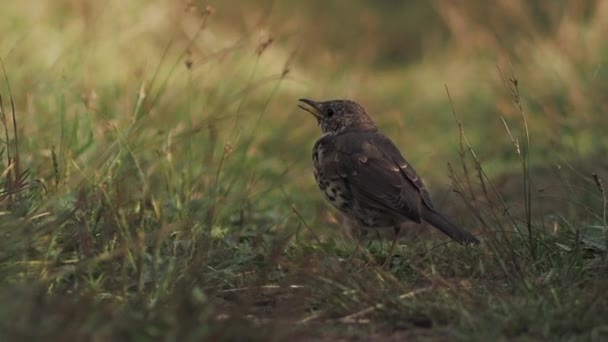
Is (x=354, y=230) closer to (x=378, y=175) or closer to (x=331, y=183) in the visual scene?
(x=331, y=183)

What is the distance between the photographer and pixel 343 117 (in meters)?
6.16

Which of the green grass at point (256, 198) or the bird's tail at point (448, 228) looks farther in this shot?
the bird's tail at point (448, 228)

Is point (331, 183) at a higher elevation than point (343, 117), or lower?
lower

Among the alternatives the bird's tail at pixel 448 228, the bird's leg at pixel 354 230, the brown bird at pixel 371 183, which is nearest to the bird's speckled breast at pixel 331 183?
the brown bird at pixel 371 183

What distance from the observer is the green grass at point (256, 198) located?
378 centimetres

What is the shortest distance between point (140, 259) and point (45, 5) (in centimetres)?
585

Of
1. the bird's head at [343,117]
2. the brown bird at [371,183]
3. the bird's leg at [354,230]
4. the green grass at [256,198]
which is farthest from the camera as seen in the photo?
the bird's head at [343,117]

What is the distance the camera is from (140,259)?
4.05 meters

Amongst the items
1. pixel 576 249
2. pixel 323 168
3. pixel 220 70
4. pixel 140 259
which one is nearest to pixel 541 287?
pixel 576 249

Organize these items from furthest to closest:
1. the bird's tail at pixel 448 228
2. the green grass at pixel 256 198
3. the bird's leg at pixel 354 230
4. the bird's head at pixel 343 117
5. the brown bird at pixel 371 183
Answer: the bird's head at pixel 343 117 < the bird's leg at pixel 354 230 < the brown bird at pixel 371 183 < the bird's tail at pixel 448 228 < the green grass at pixel 256 198

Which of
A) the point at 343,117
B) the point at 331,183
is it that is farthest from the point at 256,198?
the point at 331,183

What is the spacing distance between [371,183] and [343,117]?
81 centimetres

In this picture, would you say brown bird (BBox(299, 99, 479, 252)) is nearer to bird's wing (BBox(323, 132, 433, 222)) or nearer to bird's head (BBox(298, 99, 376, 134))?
bird's wing (BBox(323, 132, 433, 222))

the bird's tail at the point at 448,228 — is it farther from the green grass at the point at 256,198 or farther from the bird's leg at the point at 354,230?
the bird's leg at the point at 354,230
